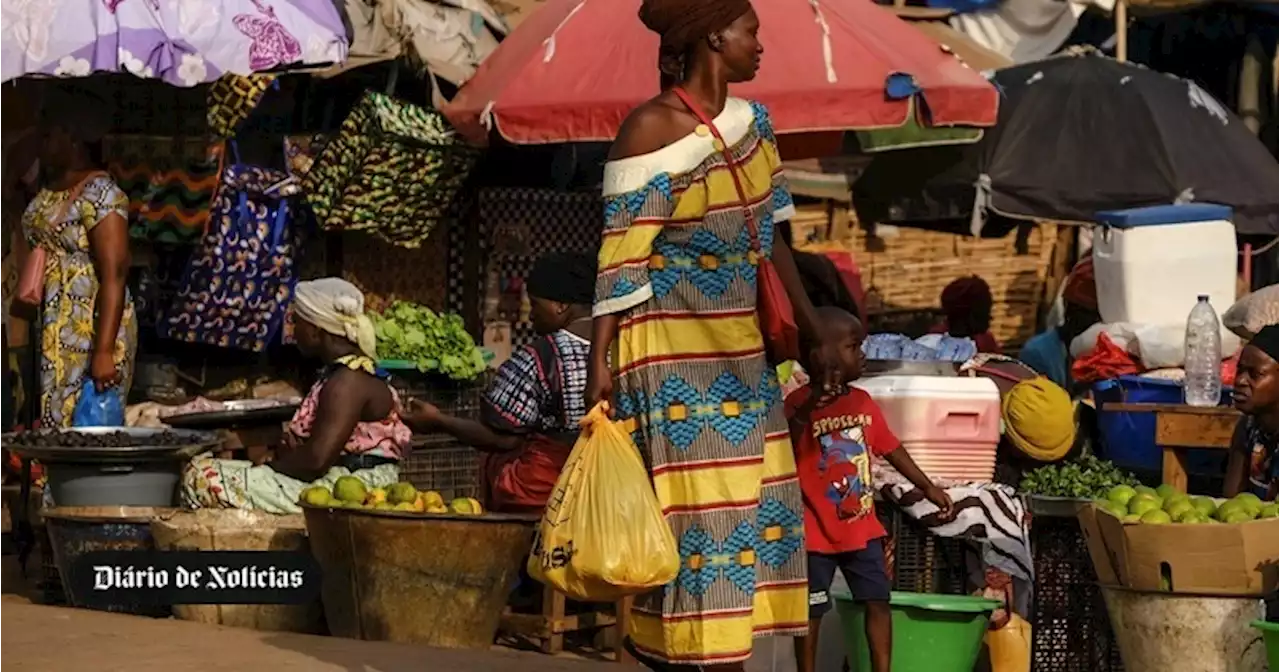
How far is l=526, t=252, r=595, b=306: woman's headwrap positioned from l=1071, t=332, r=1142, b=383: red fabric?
2239 millimetres

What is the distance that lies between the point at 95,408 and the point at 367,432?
54.2 inches

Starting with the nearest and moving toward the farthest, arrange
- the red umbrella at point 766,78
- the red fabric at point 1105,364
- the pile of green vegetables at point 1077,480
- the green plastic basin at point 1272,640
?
the green plastic basin at point 1272,640 → the pile of green vegetables at point 1077,480 → the red fabric at point 1105,364 → the red umbrella at point 766,78

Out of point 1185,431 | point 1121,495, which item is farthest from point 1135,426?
point 1121,495

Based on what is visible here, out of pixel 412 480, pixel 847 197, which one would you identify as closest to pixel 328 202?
pixel 412 480

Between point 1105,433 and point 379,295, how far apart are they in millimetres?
3978

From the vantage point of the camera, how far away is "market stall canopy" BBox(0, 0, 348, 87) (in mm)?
8617

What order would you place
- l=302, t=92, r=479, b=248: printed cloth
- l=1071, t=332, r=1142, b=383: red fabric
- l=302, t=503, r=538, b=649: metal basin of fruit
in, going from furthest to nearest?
l=302, t=92, r=479, b=248: printed cloth < l=1071, t=332, r=1142, b=383: red fabric < l=302, t=503, r=538, b=649: metal basin of fruit

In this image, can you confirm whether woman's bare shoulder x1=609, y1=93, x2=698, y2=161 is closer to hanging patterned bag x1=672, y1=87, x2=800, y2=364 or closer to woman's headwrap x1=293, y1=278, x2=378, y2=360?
hanging patterned bag x1=672, y1=87, x2=800, y2=364

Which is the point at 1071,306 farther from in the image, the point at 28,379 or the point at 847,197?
the point at 28,379

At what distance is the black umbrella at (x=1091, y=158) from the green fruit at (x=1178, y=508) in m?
3.99

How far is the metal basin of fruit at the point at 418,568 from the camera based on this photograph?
7.12 meters

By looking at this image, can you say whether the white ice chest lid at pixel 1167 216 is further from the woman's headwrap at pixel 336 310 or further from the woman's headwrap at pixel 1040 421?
the woman's headwrap at pixel 336 310

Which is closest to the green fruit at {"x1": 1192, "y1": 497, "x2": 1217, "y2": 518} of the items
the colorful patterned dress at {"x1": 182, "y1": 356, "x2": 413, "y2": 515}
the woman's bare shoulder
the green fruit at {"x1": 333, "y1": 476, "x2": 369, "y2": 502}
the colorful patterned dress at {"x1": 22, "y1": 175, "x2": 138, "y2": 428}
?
the woman's bare shoulder

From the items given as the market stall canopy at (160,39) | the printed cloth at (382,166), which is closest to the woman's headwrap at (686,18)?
the market stall canopy at (160,39)
